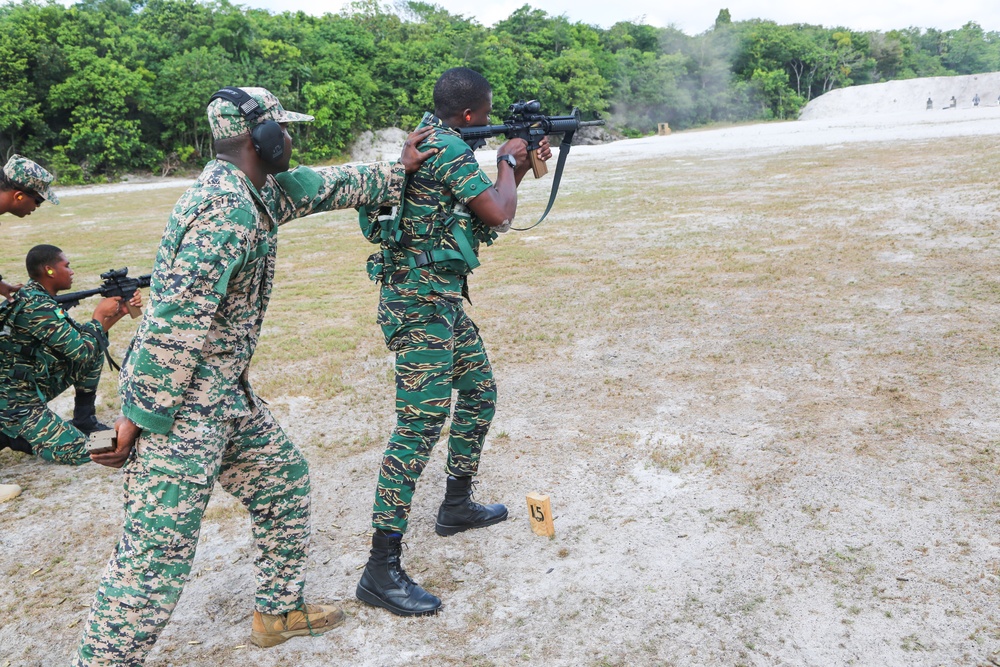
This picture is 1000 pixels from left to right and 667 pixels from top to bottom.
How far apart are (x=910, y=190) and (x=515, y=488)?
40.4 ft

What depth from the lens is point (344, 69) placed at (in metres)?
51.6

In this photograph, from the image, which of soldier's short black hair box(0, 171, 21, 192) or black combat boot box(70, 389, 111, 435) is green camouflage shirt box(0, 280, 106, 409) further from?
soldier's short black hair box(0, 171, 21, 192)

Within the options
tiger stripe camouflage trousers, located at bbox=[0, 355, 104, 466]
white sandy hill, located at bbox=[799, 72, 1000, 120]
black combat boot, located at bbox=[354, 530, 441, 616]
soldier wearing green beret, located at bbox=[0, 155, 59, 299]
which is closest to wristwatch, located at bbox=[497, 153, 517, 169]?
black combat boot, located at bbox=[354, 530, 441, 616]

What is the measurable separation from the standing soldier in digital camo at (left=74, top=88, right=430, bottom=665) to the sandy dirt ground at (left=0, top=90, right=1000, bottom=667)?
78 cm

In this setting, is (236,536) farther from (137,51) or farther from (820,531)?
(137,51)

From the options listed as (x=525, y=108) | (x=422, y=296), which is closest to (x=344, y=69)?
(x=525, y=108)

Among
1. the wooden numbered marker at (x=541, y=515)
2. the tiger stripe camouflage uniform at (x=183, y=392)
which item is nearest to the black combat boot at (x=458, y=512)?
Result: the wooden numbered marker at (x=541, y=515)

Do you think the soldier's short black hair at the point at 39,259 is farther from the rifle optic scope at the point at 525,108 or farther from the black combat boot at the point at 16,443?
the rifle optic scope at the point at 525,108

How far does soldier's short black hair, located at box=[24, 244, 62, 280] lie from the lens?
5258 millimetres

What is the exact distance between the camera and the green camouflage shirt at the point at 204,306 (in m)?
→ 2.41

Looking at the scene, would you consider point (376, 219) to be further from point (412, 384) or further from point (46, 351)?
point (46, 351)

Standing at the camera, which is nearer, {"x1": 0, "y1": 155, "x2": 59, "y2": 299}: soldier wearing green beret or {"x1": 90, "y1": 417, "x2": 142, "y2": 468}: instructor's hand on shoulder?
{"x1": 90, "y1": 417, "x2": 142, "y2": 468}: instructor's hand on shoulder

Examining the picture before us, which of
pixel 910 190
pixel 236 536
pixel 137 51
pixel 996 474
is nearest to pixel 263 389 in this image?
pixel 236 536

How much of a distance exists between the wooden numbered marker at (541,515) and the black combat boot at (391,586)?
0.76 metres
